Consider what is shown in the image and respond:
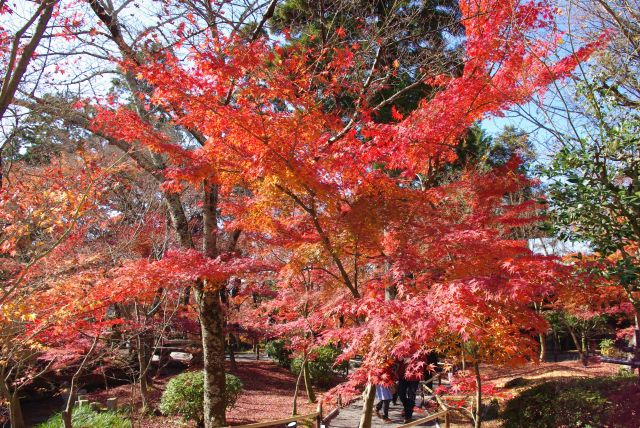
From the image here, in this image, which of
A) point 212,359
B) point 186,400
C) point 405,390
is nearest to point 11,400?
point 212,359

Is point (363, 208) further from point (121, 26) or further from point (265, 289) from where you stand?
point (265, 289)

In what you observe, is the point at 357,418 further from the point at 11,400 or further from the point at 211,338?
the point at 11,400

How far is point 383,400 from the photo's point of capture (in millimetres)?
9203

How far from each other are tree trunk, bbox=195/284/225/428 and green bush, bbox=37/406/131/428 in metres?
2.57

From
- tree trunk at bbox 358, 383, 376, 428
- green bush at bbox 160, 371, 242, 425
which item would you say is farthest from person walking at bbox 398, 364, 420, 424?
green bush at bbox 160, 371, 242, 425

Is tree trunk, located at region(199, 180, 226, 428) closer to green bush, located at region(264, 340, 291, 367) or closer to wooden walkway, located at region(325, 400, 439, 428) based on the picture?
wooden walkway, located at region(325, 400, 439, 428)

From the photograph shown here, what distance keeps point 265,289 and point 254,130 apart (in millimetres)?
9059

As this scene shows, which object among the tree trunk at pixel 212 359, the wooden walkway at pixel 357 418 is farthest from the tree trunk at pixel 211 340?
the wooden walkway at pixel 357 418

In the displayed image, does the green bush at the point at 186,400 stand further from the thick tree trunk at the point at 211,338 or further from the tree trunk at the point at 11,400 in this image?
the tree trunk at the point at 11,400

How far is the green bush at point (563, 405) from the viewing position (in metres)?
6.49

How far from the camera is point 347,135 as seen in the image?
23.6 feet

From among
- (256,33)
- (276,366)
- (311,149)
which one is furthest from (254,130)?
(276,366)

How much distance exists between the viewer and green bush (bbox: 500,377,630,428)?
21.3 ft

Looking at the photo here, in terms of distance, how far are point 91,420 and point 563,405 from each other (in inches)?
343
